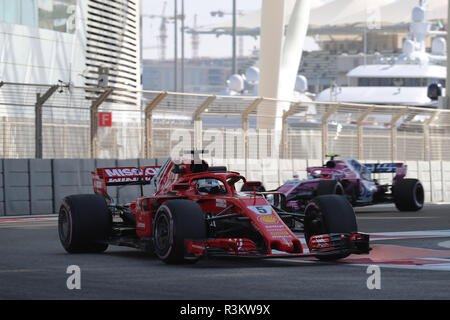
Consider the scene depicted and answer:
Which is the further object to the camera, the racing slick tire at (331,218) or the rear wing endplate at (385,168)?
the rear wing endplate at (385,168)

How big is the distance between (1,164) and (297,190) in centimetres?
582

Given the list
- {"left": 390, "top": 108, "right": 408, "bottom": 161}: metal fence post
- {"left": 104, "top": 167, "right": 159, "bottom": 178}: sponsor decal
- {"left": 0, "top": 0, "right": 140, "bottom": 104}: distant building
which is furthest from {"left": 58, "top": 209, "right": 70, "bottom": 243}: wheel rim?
{"left": 390, "top": 108, "right": 408, "bottom": 161}: metal fence post

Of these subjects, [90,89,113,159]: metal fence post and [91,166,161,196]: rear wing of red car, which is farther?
[90,89,113,159]: metal fence post

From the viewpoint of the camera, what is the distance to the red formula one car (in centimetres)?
1017

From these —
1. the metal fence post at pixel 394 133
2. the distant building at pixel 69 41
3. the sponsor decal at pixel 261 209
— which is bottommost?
the sponsor decal at pixel 261 209

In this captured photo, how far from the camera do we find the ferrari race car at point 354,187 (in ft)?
65.4

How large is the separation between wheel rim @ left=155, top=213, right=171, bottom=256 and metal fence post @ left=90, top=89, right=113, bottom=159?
1071cm

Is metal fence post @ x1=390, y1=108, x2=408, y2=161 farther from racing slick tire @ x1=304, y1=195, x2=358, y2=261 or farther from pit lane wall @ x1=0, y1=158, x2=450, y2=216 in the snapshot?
racing slick tire @ x1=304, y1=195, x2=358, y2=261

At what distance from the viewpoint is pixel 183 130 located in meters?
23.4

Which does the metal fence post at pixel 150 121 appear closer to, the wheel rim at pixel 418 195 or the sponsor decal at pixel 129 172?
the wheel rim at pixel 418 195

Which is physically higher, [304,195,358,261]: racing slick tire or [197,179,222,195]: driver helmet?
[197,179,222,195]: driver helmet

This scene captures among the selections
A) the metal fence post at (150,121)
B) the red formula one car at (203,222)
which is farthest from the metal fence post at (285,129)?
the red formula one car at (203,222)

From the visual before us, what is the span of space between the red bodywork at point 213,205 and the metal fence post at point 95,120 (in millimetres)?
8029
